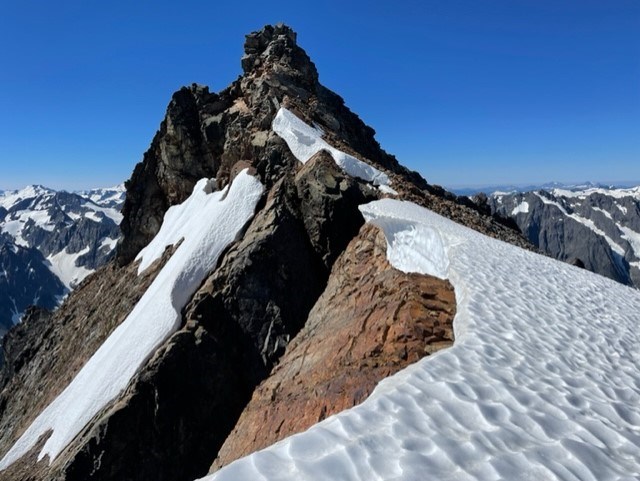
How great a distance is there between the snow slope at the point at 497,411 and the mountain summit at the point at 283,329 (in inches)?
2.2

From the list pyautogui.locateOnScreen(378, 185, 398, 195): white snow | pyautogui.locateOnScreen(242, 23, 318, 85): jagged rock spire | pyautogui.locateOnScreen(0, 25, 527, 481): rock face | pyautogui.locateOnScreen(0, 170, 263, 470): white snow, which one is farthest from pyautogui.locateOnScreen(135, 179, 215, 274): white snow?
pyautogui.locateOnScreen(242, 23, 318, 85): jagged rock spire

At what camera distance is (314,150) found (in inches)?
995

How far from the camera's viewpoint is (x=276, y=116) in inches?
1164

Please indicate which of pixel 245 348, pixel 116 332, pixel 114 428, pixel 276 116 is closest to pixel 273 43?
pixel 276 116

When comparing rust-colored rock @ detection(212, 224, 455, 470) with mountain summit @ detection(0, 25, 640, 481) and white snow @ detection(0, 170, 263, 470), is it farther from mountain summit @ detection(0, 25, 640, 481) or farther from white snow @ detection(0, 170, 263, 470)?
white snow @ detection(0, 170, 263, 470)

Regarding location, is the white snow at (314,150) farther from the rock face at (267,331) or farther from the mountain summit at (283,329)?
the rock face at (267,331)

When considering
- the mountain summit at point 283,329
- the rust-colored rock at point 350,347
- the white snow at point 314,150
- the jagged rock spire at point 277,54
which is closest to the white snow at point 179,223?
the mountain summit at point 283,329

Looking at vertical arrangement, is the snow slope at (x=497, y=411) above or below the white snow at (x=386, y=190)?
below

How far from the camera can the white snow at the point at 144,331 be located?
18906 millimetres

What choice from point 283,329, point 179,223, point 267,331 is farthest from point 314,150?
point 179,223

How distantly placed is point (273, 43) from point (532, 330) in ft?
132

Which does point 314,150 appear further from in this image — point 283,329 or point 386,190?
point 283,329

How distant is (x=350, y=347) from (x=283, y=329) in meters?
6.23

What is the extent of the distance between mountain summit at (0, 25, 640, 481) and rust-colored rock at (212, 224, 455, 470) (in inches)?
2.5
